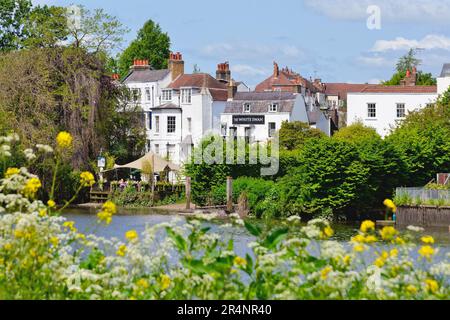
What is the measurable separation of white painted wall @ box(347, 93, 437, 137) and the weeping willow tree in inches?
642

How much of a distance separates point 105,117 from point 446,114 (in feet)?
63.9

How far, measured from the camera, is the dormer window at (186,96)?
71.5 meters

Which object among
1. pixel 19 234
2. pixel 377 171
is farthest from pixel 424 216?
pixel 19 234

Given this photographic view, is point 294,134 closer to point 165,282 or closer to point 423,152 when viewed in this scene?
point 423,152

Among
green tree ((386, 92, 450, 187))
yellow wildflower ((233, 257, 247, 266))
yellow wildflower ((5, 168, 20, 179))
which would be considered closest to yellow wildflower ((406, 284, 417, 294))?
yellow wildflower ((233, 257, 247, 266))

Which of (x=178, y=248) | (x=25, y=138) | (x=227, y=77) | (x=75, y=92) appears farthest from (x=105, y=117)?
(x=178, y=248)

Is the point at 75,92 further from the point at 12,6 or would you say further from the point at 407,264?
the point at 407,264

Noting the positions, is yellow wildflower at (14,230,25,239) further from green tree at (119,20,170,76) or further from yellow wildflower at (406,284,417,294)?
green tree at (119,20,170,76)

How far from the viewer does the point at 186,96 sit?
71.9m

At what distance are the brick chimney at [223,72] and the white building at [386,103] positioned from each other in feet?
38.6

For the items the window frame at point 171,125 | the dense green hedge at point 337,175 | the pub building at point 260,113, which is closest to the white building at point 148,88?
the window frame at point 171,125

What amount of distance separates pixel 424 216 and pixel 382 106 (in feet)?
82.8

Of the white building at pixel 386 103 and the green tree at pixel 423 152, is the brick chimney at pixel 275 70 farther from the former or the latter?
the green tree at pixel 423 152

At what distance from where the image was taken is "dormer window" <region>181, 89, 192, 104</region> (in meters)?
71.5
